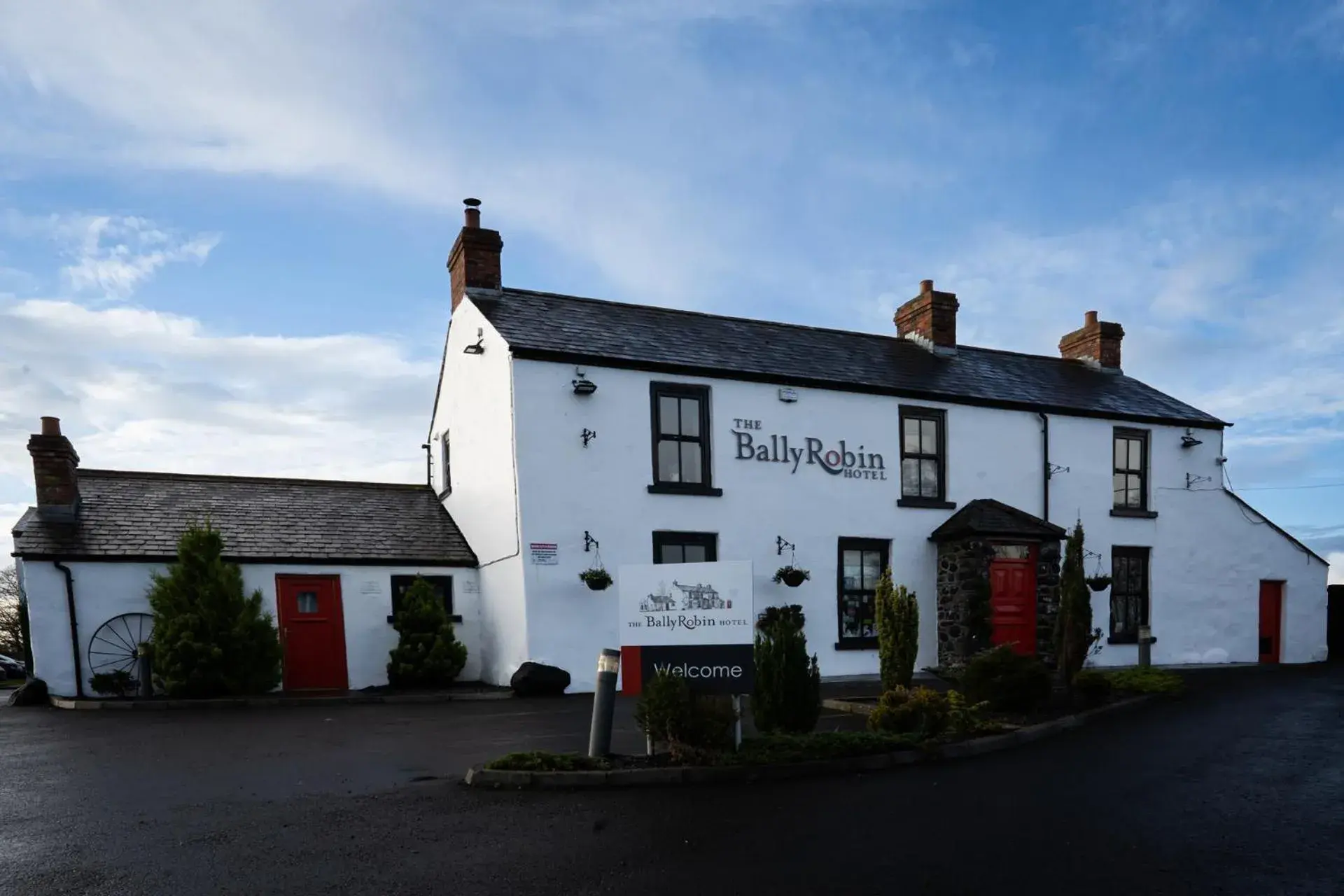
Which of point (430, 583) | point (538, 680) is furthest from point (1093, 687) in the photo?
point (430, 583)

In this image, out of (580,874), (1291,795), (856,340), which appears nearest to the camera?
(580,874)

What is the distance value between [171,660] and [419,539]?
4998mm

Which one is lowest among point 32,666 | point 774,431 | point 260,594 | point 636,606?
point 32,666

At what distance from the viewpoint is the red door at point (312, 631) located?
16.9 meters

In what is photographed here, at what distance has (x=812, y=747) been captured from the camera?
29.3ft

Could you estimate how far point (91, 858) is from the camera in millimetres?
6090

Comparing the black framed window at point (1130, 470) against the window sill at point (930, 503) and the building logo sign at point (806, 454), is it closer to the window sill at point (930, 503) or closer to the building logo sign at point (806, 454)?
the window sill at point (930, 503)

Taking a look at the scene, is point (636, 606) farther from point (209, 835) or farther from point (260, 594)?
point (260, 594)

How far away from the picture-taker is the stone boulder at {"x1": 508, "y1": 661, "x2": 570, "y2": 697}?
15406 millimetres

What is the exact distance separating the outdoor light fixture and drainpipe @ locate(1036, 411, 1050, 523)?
10.3 m

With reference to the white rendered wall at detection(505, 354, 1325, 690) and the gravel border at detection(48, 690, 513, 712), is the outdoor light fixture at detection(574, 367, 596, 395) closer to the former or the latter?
the white rendered wall at detection(505, 354, 1325, 690)

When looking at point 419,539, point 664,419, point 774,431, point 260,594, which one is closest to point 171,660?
point 260,594

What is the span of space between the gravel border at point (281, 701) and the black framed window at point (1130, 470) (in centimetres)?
1452

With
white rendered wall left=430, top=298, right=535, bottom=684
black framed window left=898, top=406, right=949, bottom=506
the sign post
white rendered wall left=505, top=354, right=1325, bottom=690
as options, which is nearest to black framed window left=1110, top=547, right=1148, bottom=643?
white rendered wall left=505, top=354, right=1325, bottom=690
